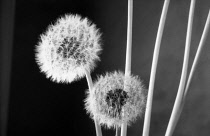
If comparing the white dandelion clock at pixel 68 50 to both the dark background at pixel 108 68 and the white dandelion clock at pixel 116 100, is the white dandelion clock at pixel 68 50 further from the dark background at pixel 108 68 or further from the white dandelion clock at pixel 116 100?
the dark background at pixel 108 68

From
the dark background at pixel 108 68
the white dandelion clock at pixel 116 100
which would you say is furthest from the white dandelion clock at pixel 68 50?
the dark background at pixel 108 68

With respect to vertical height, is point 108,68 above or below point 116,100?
above

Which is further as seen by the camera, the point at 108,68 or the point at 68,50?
the point at 108,68

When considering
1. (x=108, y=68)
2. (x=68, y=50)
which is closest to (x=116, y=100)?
(x=68, y=50)

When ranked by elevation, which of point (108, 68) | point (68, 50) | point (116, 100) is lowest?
point (116, 100)

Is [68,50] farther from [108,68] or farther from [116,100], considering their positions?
[108,68]

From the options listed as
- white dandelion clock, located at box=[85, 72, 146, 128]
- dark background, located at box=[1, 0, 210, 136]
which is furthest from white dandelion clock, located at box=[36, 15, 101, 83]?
dark background, located at box=[1, 0, 210, 136]
